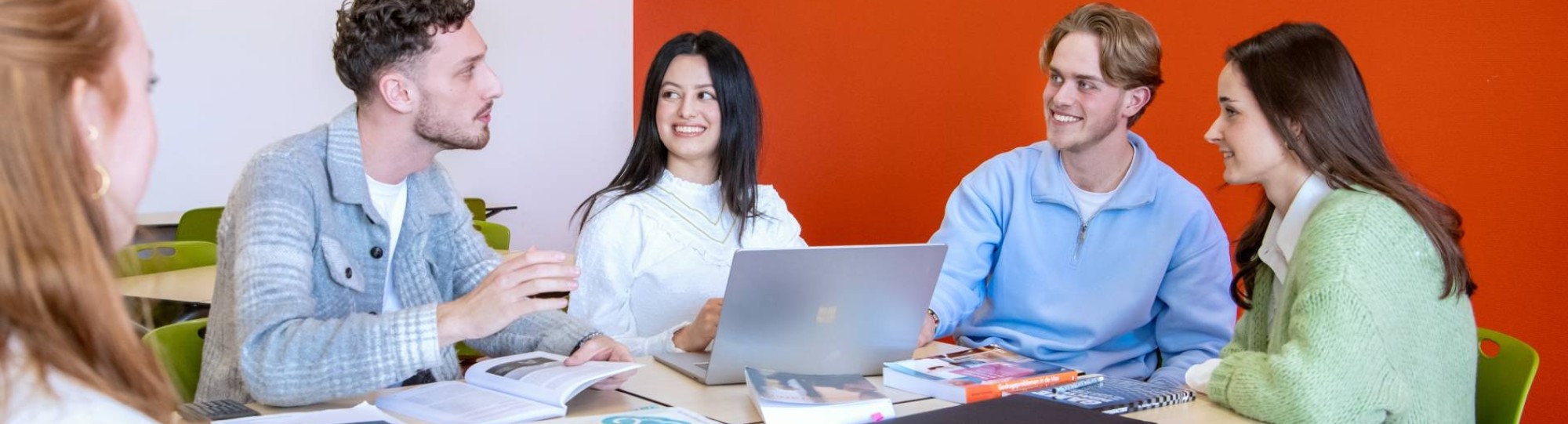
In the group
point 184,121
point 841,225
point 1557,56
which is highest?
point 1557,56

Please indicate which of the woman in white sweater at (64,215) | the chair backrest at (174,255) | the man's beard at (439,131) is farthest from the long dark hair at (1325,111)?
the chair backrest at (174,255)

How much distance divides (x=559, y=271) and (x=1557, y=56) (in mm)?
2220

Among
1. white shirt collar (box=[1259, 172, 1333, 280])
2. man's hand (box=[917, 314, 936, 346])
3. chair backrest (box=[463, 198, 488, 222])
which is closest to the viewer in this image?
white shirt collar (box=[1259, 172, 1333, 280])

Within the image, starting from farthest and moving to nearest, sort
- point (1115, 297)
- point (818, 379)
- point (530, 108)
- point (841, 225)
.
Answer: point (530, 108), point (841, 225), point (1115, 297), point (818, 379)

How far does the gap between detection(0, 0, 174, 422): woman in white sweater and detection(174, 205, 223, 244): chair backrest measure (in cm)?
369

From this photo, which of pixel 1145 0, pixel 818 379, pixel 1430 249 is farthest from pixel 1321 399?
pixel 1145 0

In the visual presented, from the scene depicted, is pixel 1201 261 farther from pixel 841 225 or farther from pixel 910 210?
pixel 841 225

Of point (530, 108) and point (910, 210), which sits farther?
point (530, 108)

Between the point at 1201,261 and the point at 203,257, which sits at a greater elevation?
the point at 1201,261

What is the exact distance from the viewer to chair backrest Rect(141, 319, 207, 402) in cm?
198

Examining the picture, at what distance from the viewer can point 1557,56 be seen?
2.62 metres

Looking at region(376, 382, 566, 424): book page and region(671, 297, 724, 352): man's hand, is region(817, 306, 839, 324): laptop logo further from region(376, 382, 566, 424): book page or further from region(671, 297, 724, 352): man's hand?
region(376, 382, 566, 424): book page

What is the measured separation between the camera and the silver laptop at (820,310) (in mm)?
1725

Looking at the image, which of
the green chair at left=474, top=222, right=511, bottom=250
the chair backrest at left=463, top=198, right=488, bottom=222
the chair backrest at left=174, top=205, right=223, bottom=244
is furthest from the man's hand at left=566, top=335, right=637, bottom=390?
the chair backrest at left=463, top=198, right=488, bottom=222
